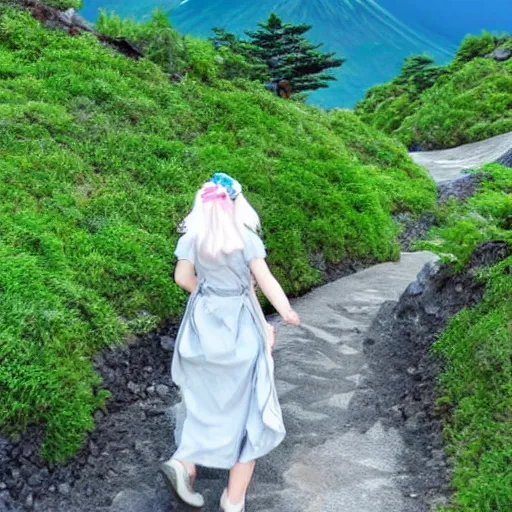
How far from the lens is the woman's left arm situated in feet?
14.2

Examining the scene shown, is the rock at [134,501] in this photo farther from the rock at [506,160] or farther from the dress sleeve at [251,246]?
the rock at [506,160]

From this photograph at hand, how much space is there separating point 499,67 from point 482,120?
6.50 meters

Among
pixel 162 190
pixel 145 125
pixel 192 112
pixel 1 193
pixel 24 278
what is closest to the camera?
pixel 24 278

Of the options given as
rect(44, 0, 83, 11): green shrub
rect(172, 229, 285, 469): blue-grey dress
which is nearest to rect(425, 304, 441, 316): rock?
rect(172, 229, 285, 469): blue-grey dress

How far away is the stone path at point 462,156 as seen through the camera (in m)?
20.8

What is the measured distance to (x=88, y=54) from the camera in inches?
464

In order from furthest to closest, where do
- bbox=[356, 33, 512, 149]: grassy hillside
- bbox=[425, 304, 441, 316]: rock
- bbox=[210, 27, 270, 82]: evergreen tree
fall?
1. bbox=[356, 33, 512, 149]: grassy hillside
2. bbox=[210, 27, 270, 82]: evergreen tree
3. bbox=[425, 304, 441, 316]: rock

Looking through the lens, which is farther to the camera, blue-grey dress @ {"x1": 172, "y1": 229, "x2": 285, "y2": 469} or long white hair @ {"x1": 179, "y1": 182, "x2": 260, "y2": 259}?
blue-grey dress @ {"x1": 172, "y1": 229, "x2": 285, "y2": 469}

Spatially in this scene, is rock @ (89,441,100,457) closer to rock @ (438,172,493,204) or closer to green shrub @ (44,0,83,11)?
green shrub @ (44,0,83,11)

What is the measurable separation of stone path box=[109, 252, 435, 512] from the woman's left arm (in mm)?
1388

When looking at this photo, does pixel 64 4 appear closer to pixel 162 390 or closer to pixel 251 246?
pixel 162 390

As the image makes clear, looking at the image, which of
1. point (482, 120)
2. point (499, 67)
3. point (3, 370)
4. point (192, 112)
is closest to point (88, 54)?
point (192, 112)

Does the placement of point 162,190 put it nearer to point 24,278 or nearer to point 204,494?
point 24,278

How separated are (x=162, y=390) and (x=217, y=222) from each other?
233 centimetres
